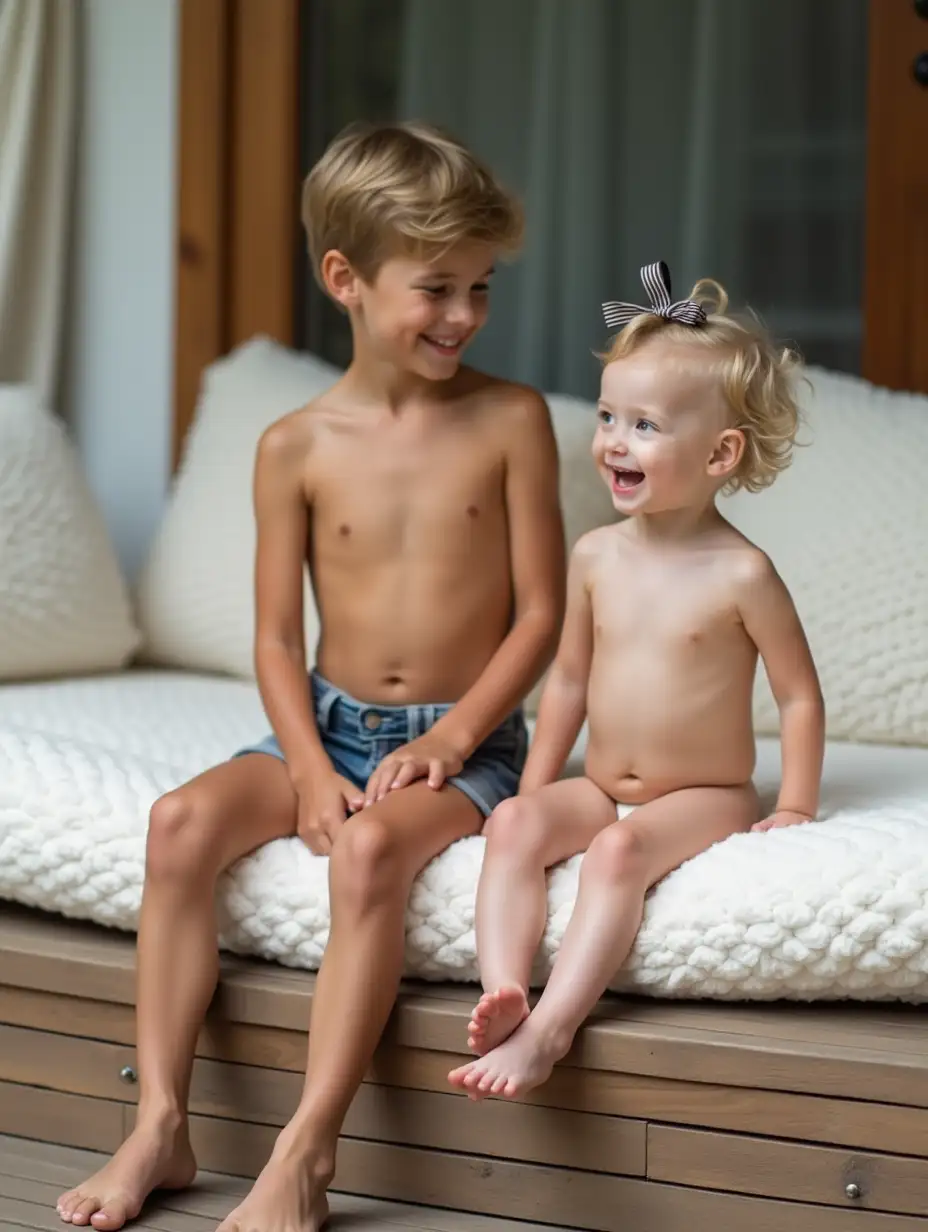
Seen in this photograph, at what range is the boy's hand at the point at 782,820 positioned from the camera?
1.36 m

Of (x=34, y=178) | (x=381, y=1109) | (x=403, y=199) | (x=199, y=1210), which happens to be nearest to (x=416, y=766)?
(x=381, y=1109)

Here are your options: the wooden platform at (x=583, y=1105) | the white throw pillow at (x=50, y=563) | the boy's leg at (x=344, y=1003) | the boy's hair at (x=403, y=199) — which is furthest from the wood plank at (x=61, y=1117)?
the boy's hair at (x=403, y=199)

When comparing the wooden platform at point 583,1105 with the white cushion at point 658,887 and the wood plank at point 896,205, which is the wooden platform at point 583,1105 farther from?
the wood plank at point 896,205

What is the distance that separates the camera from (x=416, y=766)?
145 cm

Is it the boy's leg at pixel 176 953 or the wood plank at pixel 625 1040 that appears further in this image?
the boy's leg at pixel 176 953

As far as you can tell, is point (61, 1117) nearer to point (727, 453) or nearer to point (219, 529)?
point (727, 453)

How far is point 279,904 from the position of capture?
1382mm

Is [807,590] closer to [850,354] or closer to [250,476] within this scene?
[850,354]

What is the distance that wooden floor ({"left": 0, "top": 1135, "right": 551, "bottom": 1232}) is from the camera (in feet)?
4.23

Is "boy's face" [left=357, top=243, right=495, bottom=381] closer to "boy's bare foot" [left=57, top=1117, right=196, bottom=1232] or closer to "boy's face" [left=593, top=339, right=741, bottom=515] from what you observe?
"boy's face" [left=593, top=339, right=741, bottom=515]

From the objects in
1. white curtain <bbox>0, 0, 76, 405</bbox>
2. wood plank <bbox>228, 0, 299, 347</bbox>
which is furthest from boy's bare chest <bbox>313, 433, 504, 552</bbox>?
white curtain <bbox>0, 0, 76, 405</bbox>

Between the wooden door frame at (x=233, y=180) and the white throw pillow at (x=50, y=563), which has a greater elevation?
the wooden door frame at (x=233, y=180)

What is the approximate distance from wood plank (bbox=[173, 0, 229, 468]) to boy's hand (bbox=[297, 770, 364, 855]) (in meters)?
1.18

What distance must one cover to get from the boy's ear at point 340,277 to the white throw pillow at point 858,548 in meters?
0.49
